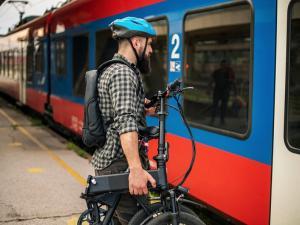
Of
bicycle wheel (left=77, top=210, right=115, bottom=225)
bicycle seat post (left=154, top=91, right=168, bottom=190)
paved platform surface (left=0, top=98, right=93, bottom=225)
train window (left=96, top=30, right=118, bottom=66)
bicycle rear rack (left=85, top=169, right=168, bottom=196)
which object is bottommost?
paved platform surface (left=0, top=98, right=93, bottom=225)

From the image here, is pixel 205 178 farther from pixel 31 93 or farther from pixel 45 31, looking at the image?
pixel 31 93

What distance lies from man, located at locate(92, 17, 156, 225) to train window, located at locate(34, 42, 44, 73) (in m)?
10.8

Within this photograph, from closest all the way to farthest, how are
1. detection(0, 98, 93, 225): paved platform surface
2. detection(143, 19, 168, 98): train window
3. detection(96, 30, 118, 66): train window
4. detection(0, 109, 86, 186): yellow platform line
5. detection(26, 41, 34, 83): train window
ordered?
1. detection(0, 98, 93, 225): paved platform surface
2. detection(143, 19, 168, 98): train window
3. detection(0, 109, 86, 186): yellow platform line
4. detection(96, 30, 118, 66): train window
5. detection(26, 41, 34, 83): train window

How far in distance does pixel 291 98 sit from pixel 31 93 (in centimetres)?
1245

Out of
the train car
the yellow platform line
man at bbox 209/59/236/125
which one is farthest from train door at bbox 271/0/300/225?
the train car

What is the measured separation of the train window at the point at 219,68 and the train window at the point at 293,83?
20.2 inches

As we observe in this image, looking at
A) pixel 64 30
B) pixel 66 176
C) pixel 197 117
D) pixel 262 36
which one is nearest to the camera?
pixel 262 36

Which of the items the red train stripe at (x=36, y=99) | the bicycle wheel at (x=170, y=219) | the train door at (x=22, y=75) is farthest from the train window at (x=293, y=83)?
the train door at (x=22, y=75)

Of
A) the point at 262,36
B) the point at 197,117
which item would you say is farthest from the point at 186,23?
the point at 262,36

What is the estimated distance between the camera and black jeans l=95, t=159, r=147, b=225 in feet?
9.60

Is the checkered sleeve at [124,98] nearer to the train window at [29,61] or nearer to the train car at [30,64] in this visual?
the train car at [30,64]

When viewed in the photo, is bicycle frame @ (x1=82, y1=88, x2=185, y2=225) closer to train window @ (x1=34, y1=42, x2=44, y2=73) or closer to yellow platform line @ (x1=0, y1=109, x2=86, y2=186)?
yellow platform line @ (x1=0, y1=109, x2=86, y2=186)

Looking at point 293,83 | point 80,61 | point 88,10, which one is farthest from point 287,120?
point 80,61

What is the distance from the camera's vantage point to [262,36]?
13.1ft
